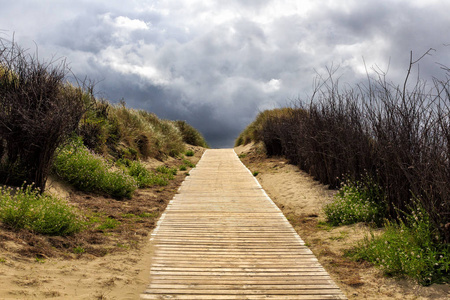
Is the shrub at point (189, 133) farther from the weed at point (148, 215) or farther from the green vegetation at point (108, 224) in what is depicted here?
the green vegetation at point (108, 224)

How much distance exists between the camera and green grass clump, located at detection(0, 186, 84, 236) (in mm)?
5422

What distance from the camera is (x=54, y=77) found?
27.8ft

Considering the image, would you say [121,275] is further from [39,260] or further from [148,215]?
[148,215]

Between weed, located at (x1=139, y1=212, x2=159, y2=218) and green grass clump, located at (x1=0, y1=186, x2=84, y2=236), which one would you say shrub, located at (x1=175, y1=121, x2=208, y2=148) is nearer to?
weed, located at (x1=139, y1=212, x2=159, y2=218)

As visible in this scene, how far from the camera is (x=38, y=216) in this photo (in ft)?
18.5

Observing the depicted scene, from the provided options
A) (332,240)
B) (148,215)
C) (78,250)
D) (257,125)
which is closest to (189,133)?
(257,125)

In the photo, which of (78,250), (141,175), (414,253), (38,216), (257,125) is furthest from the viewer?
(257,125)

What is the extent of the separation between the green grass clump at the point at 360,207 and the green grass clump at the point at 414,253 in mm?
1239

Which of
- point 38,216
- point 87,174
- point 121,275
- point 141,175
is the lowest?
point 121,275

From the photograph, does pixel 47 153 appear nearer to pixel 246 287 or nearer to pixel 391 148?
pixel 246 287

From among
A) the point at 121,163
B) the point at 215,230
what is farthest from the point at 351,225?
the point at 121,163

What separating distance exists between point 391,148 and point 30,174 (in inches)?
275

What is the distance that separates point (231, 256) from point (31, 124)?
4.81m

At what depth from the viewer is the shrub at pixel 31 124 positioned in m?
7.20
